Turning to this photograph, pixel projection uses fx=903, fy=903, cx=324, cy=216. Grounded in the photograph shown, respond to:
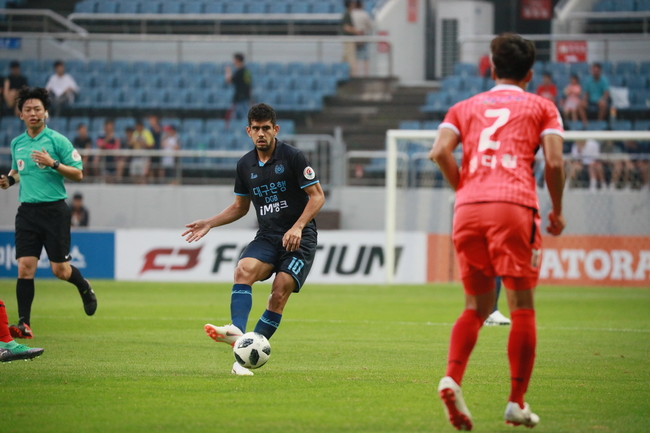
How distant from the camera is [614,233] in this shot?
761 inches

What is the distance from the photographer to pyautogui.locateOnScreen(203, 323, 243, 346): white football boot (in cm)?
617

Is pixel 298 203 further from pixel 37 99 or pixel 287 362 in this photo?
pixel 37 99

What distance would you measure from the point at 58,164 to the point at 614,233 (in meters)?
13.8

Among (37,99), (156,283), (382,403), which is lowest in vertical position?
(156,283)

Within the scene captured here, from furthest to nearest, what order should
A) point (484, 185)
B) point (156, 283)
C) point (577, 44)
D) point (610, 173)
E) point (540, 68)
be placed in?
point (577, 44), point (540, 68), point (610, 173), point (156, 283), point (484, 185)

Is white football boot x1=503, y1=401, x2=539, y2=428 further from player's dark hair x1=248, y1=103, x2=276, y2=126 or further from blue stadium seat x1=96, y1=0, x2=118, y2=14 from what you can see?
blue stadium seat x1=96, y1=0, x2=118, y2=14

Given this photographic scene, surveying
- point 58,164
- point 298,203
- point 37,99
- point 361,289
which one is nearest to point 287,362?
point 298,203

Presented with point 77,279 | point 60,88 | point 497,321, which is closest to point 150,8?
point 60,88

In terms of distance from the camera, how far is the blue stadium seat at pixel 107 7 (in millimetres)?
28422

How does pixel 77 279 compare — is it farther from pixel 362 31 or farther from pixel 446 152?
pixel 362 31

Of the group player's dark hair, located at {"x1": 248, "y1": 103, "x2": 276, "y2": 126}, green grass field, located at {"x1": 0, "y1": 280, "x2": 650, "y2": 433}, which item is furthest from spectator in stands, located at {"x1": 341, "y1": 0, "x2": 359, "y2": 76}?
player's dark hair, located at {"x1": 248, "y1": 103, "x2": 276, "y2": 126}

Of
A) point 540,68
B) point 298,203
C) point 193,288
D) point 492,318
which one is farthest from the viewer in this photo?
point 540,68

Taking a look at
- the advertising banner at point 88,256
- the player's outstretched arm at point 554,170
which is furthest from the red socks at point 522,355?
the advertising banner at point 88,256

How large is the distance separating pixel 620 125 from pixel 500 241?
59.1 feet
